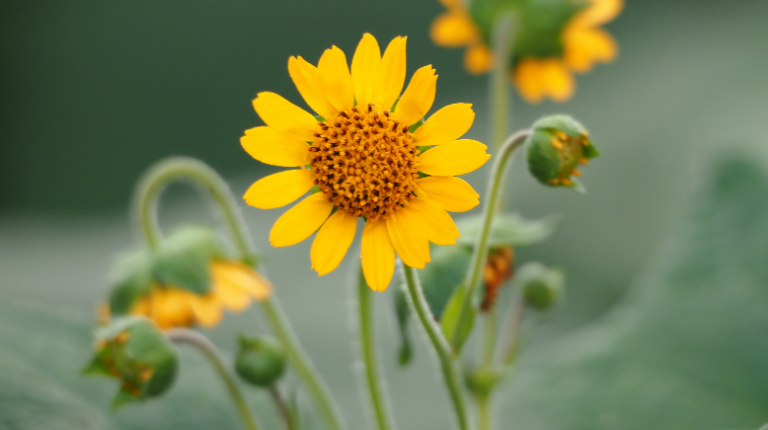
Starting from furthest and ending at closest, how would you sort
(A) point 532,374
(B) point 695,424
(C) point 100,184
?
(C) point 100,184 → (A) point 532,374 → (B) point 695,424

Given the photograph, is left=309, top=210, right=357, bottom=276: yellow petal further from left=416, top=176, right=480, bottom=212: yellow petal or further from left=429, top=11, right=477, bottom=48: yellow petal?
left=429, top=11, right=477, bottom=48: yellow petal

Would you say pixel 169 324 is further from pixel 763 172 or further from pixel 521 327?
pixel 763 172

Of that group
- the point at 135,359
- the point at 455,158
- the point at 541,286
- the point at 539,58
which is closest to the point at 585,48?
the point at 539,58

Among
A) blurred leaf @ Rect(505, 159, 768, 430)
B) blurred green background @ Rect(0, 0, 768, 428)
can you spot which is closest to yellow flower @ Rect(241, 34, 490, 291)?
blurred leaf @ Rect(505, 159, 768, 430)

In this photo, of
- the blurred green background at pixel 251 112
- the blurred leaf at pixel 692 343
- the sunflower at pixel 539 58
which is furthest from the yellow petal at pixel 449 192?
the blurred green background at pixel 251 112

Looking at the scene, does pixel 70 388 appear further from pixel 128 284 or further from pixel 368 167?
pixel 368 167

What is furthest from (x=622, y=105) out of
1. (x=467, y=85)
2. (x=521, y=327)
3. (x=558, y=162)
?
(x=558, y=162)

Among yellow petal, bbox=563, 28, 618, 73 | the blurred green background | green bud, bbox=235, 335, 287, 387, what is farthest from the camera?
the blurred green background
